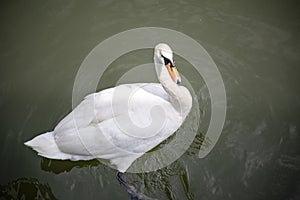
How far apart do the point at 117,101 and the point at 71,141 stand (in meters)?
0.45

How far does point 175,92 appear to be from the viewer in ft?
11.7

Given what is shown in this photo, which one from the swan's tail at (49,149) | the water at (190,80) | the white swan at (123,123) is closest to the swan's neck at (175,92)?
the white swan at (123,123)

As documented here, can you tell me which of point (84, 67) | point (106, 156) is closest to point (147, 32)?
point (84, 67)

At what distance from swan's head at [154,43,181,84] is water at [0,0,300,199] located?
70 centimetres

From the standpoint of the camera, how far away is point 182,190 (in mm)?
3568

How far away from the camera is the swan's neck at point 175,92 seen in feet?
11.5

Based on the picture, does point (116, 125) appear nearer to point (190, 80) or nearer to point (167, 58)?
point (167, 58)

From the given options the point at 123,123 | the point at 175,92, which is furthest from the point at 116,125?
the point at 175,92

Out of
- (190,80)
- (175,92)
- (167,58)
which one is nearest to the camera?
(167,58)

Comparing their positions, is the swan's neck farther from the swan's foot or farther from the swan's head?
the swan's foot

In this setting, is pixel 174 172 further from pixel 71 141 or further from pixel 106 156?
pixel 71 141

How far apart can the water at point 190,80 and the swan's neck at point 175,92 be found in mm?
353

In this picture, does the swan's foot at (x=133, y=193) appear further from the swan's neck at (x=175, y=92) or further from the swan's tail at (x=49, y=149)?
the swan's neck at (x=175, y=92)

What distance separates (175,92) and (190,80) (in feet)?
2.26
